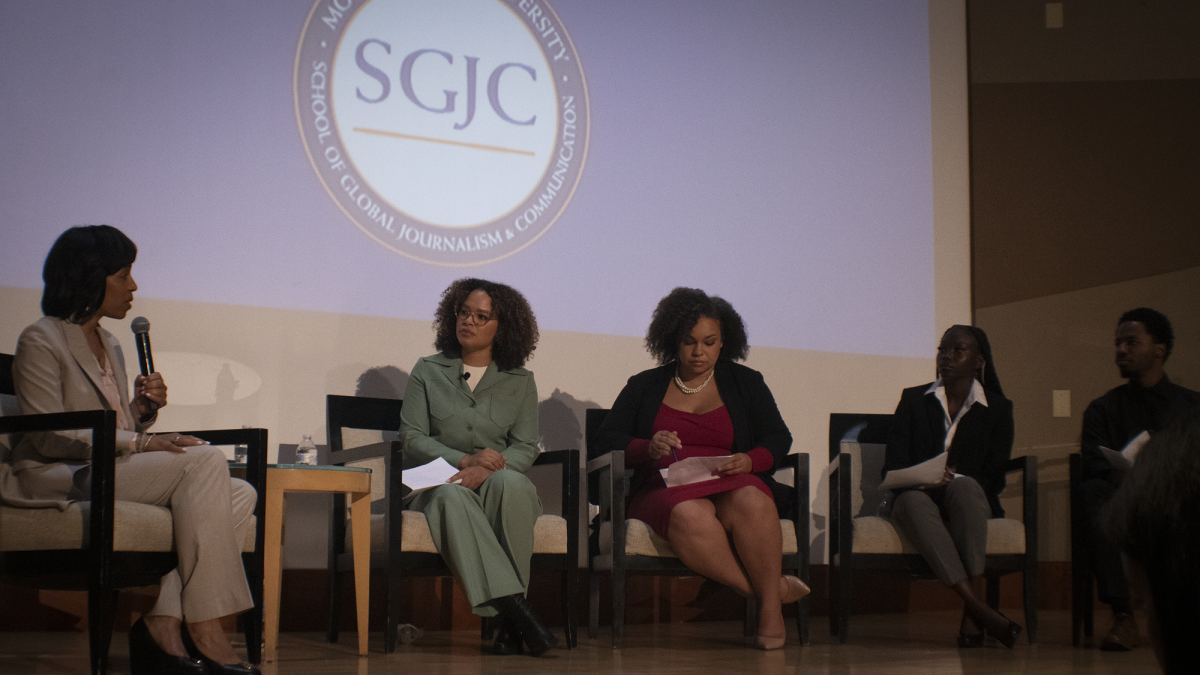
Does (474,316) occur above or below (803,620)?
above

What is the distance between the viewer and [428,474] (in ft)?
10.5

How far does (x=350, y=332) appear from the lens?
3711 millimetres

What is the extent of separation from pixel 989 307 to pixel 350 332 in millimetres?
2973

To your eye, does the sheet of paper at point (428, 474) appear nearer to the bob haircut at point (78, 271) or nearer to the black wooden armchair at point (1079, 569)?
the bob haircut at point (78, 271)

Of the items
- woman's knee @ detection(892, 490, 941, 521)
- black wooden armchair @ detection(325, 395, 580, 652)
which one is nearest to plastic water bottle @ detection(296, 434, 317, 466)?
black wooden armchair @ detection(325, 395, 580, 652)

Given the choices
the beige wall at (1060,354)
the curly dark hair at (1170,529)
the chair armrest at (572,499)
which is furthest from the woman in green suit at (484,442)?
the beige wall at (1060,354)

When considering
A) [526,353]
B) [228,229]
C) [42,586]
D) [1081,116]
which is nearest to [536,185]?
[526,353]

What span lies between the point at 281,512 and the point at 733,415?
1.43 metres

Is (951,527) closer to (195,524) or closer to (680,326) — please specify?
(680,326)

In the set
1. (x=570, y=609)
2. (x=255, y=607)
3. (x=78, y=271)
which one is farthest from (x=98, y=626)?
(x=570, y=609)

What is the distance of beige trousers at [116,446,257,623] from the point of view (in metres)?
2.23

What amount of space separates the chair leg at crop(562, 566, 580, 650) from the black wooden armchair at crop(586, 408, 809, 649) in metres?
0.12

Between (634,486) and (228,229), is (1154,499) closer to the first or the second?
(634,486)

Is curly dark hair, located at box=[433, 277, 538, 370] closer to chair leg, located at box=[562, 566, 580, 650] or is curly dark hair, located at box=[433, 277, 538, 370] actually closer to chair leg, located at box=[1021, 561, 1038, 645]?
chair leg, located at box=[562, 566, 580, 650]
